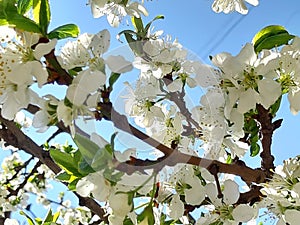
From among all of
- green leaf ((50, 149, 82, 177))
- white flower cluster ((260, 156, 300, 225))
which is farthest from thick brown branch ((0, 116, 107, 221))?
white flower cluster ((260, 156, 300, 225))

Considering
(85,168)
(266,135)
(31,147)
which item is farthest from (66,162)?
(31,147)

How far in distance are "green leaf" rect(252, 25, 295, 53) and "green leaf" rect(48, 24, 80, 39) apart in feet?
0.92

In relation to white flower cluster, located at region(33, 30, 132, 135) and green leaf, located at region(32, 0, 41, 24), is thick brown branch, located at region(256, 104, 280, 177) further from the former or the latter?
green leaf, located at region(32, 0, 41, 24)

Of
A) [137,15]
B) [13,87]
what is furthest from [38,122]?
[137,15]

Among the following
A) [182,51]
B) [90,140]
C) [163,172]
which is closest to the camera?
[90,140]

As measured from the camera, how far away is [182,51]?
2.84ft

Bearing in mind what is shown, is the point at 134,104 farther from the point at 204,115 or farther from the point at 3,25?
the point at 3,25

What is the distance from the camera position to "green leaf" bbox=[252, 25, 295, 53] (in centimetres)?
79

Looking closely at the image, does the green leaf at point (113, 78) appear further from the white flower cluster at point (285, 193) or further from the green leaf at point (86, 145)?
the white flower cluster at point (285, 193)

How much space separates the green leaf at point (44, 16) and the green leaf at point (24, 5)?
39mm

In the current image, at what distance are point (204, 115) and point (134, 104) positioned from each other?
123 mm

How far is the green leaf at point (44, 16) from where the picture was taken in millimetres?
664

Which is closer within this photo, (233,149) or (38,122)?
(38,122)

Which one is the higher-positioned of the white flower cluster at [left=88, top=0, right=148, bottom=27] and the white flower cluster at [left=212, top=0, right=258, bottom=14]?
the white flower cluster at [left=212, top=0, right=258, bottom=14]
